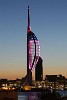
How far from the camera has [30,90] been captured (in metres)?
142

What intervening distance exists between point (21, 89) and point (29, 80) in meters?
30.0

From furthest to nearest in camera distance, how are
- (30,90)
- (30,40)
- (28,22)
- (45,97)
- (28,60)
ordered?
1. (30,90)
2. (28,22)
3. (30,40)
4. (28,60)
5. (45,97)

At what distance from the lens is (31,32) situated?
127m

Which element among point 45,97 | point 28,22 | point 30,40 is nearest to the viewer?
point 45,97

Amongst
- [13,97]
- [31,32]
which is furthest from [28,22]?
[13,97]

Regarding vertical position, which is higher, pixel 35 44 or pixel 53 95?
pixel 35 44

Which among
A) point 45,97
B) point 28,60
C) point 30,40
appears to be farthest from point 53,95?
point 30,40

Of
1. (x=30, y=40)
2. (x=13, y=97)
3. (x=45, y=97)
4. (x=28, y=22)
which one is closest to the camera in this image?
(x=13, y=97)

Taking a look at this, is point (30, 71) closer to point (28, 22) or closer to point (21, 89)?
point (28, 22)

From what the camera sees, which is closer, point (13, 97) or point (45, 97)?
point (13, 97)

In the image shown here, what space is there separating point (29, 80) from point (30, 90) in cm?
1729

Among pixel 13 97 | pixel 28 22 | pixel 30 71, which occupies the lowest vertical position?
pixel 13 97

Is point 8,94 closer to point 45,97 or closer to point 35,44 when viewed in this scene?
point 45,97

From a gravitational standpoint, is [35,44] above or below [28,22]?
below
